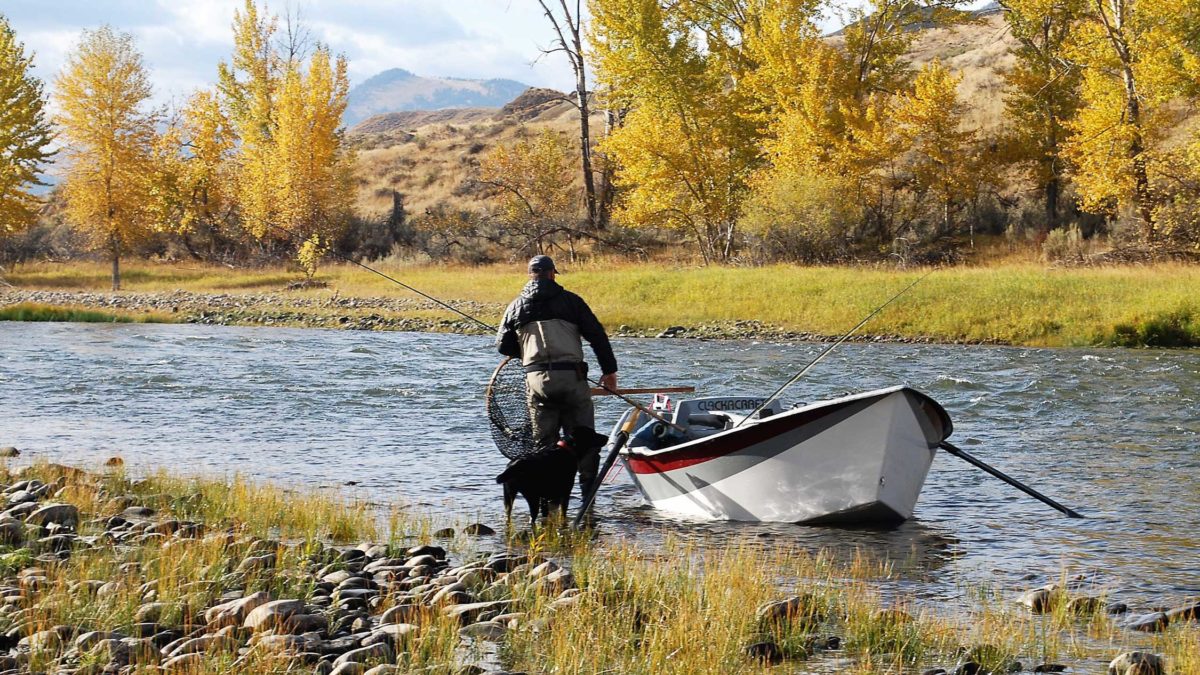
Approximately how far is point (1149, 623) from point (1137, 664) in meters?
1.33

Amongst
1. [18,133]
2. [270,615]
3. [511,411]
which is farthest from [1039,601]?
[18,133]

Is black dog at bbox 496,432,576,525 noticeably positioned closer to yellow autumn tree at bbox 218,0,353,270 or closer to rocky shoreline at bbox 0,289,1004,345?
rocky shoreline at bbox 0,289,1004,345

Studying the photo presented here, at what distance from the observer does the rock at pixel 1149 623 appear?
7.32m

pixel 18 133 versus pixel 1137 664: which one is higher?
pixel 18 133

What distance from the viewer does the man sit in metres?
10.9

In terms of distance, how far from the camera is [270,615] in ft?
21.4

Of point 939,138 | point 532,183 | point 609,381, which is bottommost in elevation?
point 609,381

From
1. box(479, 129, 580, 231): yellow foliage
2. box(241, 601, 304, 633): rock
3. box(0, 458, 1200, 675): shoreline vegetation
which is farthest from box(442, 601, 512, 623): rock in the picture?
box(479, 129, 580, 231): yellow foliage

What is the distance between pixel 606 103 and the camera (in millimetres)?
50250

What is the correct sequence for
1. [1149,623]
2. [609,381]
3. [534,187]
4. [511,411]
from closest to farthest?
[1149,623]
[609,381]
[511,411]
[534,187]

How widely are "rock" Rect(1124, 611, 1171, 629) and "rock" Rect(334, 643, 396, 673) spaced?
444 cm

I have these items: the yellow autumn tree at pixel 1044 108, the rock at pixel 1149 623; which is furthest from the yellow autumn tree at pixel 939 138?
the rock at pixel 1149 623

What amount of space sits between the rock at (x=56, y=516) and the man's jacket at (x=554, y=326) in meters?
3.70

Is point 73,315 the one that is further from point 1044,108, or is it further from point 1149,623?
point 1149,623
